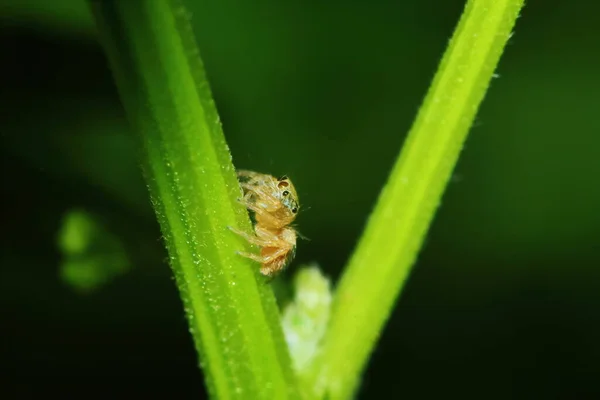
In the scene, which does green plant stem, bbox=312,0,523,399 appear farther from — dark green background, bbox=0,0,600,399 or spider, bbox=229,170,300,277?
dark green background, bbox=0,0,600,399

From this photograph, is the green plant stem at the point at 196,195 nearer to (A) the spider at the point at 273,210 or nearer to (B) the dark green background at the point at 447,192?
(A) the spider at the point at 273,210

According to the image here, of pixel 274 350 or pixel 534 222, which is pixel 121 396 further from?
pixel 534 222

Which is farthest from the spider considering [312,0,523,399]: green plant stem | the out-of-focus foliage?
the out-of-focus foliage

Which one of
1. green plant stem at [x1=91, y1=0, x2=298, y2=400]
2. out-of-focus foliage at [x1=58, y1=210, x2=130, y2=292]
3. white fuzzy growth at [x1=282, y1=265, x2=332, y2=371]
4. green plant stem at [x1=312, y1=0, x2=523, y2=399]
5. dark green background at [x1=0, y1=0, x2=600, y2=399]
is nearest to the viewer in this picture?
green plant stem at [x1=91, y1=0, x2=298, y2=400]

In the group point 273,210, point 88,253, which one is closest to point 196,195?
point 273,210

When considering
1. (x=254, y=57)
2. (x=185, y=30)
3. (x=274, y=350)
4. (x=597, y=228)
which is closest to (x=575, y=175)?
(x=597, y=228)
